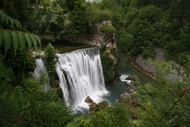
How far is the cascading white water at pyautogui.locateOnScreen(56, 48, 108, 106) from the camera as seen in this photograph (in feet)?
48.7

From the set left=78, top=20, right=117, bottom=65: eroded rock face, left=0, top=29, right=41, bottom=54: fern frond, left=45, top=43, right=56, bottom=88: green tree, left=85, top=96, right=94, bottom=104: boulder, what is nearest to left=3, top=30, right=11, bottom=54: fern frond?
left=0, top=29, right=41, bottom=54: fern frond

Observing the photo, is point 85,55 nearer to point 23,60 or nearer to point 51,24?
point 51,24

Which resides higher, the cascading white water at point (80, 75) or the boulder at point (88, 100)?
the cascading white water at point (80, 75)

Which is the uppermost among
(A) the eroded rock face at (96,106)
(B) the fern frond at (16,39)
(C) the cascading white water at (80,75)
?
(B) the fern frond at (16,39)

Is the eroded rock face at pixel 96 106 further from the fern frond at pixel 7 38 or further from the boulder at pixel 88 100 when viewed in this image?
the fern frond at pixel 7 38

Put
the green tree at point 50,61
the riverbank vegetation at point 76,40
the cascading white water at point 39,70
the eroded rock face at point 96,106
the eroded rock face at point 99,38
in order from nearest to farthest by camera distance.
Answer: the riverbank vegetation at point 76,40 → the cascading white water at point 39,70 → the green tree at point 50,61 → the eroded rock face at point 96,106 → the eroded rock face at point 99,38

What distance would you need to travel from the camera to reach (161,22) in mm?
27750

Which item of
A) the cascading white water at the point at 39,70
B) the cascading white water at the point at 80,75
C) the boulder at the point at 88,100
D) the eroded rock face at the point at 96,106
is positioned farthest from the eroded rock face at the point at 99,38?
the cascading white water at the point at 39,70

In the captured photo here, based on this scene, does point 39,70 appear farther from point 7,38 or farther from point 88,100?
point 7,38

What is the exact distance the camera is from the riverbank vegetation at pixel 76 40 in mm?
2768

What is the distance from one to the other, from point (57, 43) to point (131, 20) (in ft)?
61.7

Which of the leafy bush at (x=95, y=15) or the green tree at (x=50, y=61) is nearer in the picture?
the green tree at (x=50, y=61)

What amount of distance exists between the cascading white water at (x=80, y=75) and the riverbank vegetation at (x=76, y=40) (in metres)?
1.31

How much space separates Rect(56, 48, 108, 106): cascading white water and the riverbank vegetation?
4.30 ft
